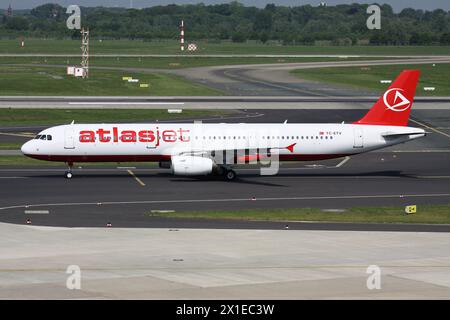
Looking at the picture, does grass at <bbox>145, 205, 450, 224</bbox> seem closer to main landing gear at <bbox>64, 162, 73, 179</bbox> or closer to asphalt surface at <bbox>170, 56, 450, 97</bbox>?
main landing gear at <bbox>64, 162, 73, 179</bbox>

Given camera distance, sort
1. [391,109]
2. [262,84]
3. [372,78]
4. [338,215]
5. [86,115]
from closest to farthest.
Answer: [338,215] < [391,109] < [86,115] < [262,84] < [372,78]

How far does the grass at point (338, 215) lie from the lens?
201 feet

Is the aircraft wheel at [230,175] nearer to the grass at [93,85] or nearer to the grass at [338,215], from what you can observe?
the grass at [338,215]

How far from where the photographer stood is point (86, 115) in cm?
12200

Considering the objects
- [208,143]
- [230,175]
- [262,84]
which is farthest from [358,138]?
[262,84]

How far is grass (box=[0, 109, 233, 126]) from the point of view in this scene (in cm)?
11700

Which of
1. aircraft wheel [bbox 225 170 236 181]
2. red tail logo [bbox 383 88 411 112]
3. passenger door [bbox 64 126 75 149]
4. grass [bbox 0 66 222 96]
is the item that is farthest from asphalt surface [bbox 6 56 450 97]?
passenger door [bbox 64 126 75 149]

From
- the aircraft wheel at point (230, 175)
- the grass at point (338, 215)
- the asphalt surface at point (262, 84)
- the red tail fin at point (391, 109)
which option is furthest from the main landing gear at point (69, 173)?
the asphalt surface at point (262, 84)

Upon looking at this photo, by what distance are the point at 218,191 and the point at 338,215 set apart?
12579 mm

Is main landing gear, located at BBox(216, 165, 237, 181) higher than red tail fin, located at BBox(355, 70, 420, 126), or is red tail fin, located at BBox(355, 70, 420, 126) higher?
red tail fin, located at BBox(355, 70, 420, 126)

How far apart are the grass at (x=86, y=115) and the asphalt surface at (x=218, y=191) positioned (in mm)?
32481

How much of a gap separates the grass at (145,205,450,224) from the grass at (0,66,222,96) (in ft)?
294

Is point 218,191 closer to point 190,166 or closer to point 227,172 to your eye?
point 190,166

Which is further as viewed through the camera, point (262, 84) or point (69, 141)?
point (262, 84)
